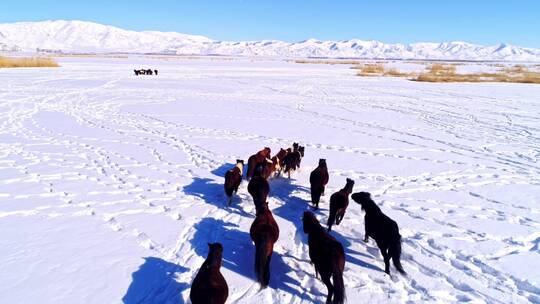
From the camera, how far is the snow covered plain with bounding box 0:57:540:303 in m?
4.12

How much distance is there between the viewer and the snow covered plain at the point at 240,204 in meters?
4.12

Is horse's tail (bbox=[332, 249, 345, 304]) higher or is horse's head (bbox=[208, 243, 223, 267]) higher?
horse's head (bbox=[208, 243, 223, 267])

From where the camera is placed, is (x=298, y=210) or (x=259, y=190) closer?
(x=259, y=190)

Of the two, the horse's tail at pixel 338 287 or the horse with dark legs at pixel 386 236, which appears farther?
the horse with dark legs at pixel 386 236

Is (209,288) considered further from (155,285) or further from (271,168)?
(271,168)

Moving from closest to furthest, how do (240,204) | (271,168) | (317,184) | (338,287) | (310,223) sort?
(338,287) → (310,223) → (317,184) → (240,204) → (271,168)

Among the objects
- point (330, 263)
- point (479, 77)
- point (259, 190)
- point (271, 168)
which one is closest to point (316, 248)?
point (330, 263)

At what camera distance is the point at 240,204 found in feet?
21.1

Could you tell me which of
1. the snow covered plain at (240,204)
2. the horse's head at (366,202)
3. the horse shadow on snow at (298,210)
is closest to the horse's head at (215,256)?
the snow covered plain at (240,204)

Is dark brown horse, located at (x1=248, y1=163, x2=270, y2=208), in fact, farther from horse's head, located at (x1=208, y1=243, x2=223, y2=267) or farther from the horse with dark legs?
horse's head, located at (x1=208, y1=243, x2=223, y2=267)

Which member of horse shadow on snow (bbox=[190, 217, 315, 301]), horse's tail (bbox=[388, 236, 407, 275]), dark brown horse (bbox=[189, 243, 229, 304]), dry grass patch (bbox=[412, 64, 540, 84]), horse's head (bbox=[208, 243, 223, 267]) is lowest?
horse shadow on snow (bbox=[190, 217, 315, 301])

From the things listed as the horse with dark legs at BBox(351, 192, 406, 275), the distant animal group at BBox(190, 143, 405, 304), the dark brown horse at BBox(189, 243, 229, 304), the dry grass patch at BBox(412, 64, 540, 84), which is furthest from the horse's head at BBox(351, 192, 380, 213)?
the dry grass patch at BBox(412, 64, 540, 84)

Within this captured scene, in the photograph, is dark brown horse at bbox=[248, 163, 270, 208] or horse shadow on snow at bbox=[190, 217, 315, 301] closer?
horse shadow on snow at bbox=[190, 217, 315, 301]

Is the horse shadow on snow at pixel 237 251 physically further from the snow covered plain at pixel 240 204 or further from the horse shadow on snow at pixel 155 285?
the horse shadow on snow at pixel 155 285
